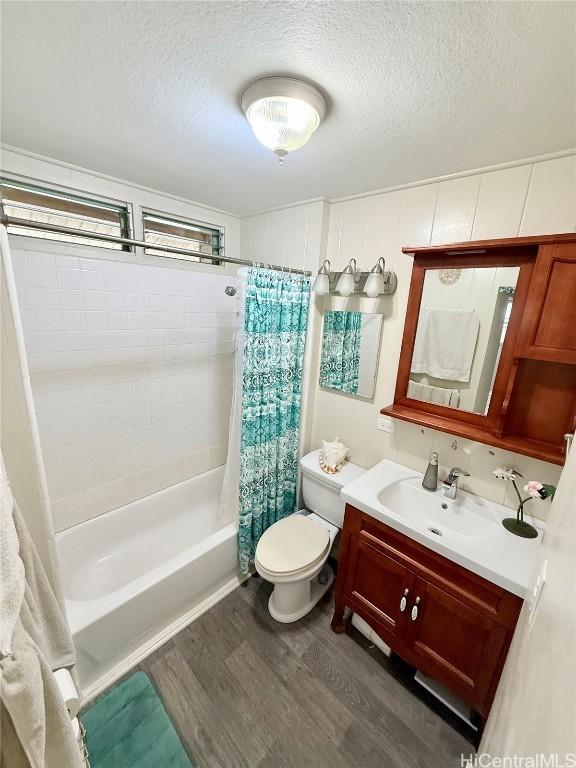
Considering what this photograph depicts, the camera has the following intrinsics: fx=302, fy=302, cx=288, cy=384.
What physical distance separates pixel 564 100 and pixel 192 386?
219 cm

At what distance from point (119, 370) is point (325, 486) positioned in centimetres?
147

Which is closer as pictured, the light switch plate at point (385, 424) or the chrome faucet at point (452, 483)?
the chrome faucet at point (452, 483)

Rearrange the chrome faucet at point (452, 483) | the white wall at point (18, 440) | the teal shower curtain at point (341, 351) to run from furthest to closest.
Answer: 1. the teal shower curtain at point (341, 351)
2. the chrome faucet at point (452, 483)
3. the white wall at point (18, 440)

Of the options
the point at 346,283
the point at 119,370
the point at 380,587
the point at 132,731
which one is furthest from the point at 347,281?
the point at 132,731

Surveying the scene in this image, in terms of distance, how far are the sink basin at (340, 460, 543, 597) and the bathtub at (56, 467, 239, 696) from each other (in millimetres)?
931

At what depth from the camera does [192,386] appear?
2197 mm

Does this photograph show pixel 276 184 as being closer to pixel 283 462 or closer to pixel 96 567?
pixel 283 462

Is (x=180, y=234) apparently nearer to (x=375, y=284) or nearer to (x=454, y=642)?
(x=375, y=284)

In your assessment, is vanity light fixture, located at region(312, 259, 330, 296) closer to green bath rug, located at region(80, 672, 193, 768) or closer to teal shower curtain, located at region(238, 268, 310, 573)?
teal shower curtain, located at region(238, 268, 310, 573)

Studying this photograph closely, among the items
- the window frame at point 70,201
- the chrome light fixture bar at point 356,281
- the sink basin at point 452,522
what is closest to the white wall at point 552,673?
the sink basin at point 452,522

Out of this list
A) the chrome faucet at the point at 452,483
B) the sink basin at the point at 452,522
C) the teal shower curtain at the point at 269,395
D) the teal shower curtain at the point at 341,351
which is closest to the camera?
the sink basin at the point at 452,522

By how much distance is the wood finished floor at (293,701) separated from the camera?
1.22 m

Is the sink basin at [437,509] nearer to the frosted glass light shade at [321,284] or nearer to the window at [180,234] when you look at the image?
the frosted glass light shade at [321,284]

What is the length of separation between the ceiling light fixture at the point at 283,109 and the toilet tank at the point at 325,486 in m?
→ 1.66
